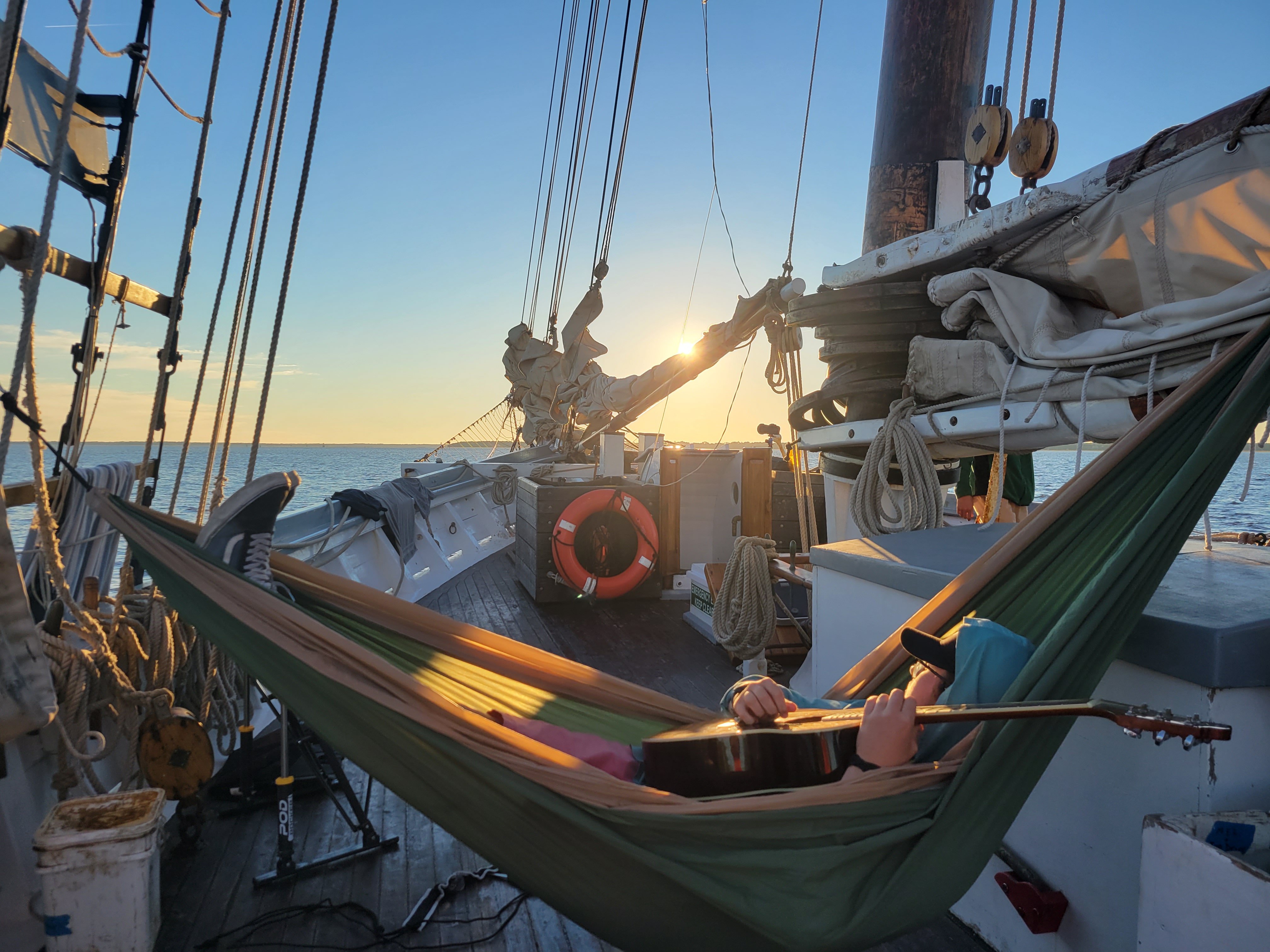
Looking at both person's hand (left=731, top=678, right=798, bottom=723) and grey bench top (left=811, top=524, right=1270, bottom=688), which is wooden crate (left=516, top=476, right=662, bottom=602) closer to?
grey bench top (left=811, top=524, right=1270, bottom=688)

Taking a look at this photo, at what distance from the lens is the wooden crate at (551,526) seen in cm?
486

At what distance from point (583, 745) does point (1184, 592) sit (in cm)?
122

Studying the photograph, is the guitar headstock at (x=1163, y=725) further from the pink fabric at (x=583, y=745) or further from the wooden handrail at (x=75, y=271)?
the wooden handrail at (x=75, y=271)

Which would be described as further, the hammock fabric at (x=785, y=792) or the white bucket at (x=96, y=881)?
the white bucket at (x=96, y=881)

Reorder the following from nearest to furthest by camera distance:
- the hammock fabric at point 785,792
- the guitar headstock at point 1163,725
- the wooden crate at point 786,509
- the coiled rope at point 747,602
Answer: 1. the guitar headstock at point 1163,725
2. the hammock fabric at point 785,792
3. the coiled rope at point 747,602
4. the wooden crate at point 786,509

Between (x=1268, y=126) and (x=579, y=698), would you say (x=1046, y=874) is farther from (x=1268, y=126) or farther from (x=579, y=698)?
(x=1268, y=126)

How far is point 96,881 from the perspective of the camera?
4.53 ft

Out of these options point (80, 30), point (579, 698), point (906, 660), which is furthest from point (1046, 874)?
point (80, 30)

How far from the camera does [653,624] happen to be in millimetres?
4527

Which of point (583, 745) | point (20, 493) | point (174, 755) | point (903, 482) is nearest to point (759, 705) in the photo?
point (583, 745)

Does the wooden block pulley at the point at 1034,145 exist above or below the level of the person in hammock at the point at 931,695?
above

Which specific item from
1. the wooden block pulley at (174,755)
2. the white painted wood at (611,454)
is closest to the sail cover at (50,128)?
the wooden block pulley at (174,755)

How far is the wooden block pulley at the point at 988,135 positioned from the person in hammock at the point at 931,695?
2024mm

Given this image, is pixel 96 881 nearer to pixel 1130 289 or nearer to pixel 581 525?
pixel 1130 289
